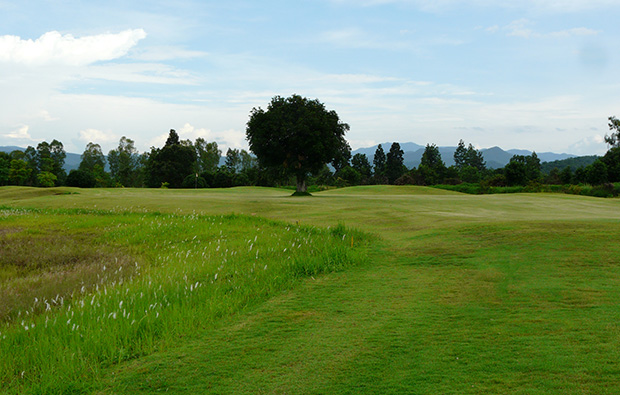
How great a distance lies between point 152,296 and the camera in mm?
7355

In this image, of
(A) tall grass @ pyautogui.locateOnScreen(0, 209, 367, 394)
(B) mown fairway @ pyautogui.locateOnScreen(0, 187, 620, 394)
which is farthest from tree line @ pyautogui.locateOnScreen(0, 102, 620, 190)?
(B) mown fairway @ pyautogui.locateOnScreen(0, 187, 620, 394)

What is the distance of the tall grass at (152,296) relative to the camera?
5.05 metres

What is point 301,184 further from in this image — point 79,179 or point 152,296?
point 79,179

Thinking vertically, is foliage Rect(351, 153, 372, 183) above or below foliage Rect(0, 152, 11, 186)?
above

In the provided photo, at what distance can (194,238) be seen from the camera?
13.6 meters

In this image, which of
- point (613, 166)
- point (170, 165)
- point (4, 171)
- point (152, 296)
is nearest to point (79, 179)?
point (4, 171)

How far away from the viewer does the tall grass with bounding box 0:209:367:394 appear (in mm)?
5051

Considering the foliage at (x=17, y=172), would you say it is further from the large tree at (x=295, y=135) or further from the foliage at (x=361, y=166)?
the foliage at (x=361, y=166)

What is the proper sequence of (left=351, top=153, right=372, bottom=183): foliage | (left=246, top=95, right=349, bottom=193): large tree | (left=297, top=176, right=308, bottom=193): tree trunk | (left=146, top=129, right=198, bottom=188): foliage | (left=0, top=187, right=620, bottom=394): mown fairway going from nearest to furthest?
(left=0, top=187, right=620, bottom=394): mown fairway, (left=246, top=95, right=349, bottom=193): large tree, (left=297, top=176, right=308, bottom=193): tree trunk, (left=146, top=129, right=198, bottom=188): foliage, (left=351, top=153, right=372, bottom=183): foliage

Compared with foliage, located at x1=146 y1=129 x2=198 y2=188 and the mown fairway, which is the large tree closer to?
the mown fairway

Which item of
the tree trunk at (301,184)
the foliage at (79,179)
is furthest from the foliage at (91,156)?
the tree trunk at (301,184)

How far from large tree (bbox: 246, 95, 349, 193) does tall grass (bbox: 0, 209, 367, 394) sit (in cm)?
2824

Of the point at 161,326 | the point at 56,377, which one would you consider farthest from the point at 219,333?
the point at 56,377

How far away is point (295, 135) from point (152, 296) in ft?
120
